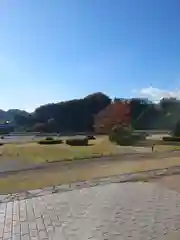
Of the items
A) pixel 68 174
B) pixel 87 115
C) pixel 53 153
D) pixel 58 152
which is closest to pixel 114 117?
pixel 87 115

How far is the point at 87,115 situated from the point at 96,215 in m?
62.6

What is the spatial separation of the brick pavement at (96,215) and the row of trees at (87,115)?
43082mm

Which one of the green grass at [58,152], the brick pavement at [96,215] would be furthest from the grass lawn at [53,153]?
the brick pavement at [96,215]

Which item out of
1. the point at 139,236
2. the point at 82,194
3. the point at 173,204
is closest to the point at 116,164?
the point at 82,194

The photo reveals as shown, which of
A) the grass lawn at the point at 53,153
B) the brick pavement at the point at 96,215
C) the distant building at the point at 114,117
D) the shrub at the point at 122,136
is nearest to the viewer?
the brick pavement at the point at 96,215

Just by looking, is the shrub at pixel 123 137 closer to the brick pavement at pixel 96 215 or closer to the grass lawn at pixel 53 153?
the grass lawn at pixel 53 153

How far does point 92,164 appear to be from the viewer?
52.2 ft

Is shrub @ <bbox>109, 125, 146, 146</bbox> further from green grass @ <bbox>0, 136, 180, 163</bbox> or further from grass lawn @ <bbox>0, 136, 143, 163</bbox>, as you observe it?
grass lawn @ <bbox>0, 136, 143, 163</bbox>

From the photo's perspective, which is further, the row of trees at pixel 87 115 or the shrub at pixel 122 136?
the row of trees at pixel 87 115

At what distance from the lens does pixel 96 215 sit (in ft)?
23.8

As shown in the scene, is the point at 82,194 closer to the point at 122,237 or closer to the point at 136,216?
the point at 136,216

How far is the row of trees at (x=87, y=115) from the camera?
55625mm

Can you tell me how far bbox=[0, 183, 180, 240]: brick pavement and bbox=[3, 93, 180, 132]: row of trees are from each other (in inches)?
1696

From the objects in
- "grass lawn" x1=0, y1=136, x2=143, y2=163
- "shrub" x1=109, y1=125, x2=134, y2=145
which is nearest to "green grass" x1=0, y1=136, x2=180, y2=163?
"grass lawn" x1=0, y1=136, x2=143, y2=163
